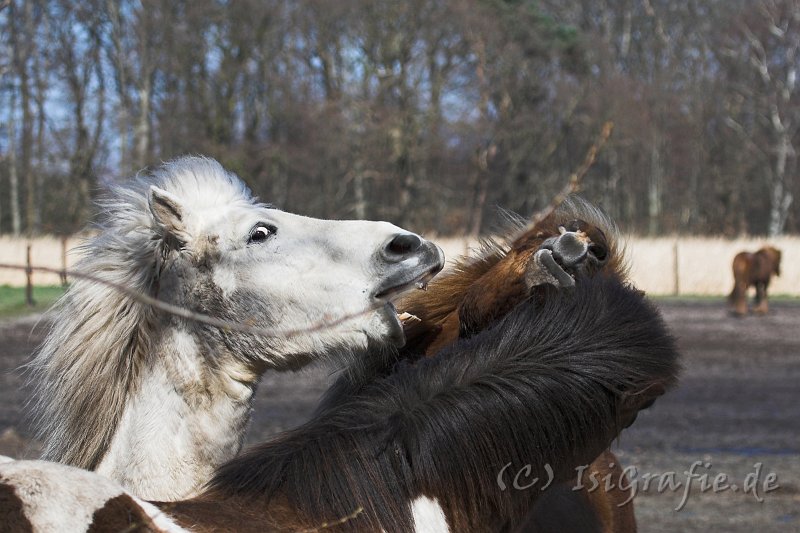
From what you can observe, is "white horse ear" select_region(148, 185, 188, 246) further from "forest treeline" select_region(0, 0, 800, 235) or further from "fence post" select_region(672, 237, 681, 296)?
"fence post" select_region(672, 237, 681, 296)

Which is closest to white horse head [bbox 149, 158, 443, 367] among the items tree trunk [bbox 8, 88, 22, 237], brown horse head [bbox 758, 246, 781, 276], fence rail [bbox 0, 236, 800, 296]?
brown horse head [bbox 758, 246, 781, 276]

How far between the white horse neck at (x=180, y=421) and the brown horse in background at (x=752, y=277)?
19549 mm

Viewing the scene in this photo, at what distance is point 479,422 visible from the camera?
7.07 feet

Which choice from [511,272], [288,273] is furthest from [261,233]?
[511,272]

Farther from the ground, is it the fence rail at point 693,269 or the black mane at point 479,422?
the black mane at point 479,422

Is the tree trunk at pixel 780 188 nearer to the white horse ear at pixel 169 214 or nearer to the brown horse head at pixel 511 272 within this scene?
the brown horse head at pixel 511 272

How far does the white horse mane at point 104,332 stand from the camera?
8.83 ft

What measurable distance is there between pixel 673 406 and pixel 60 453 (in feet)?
27.8

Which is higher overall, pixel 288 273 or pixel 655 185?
pixel 288 273

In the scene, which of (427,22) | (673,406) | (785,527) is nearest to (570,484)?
(785,527)

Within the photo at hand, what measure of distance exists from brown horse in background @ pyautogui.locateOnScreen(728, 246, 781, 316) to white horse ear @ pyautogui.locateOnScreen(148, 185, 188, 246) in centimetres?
1960

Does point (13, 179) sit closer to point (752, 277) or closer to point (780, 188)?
point (752, 277)

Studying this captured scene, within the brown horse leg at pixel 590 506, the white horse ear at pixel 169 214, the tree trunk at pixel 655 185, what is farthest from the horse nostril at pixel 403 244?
the tree trunk at pixel 655 185

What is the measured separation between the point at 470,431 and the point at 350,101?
27203 millimetres
